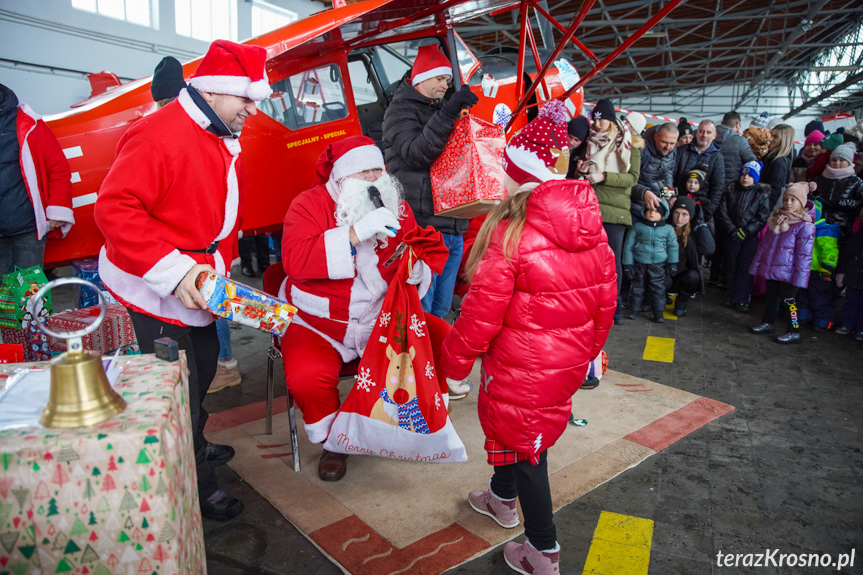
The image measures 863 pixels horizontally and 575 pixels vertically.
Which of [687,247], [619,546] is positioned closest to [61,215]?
[619,546]

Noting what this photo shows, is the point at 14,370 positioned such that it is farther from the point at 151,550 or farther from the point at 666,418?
the point at 666,418

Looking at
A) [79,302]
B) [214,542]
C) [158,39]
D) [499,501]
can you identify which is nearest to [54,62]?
[158,39]

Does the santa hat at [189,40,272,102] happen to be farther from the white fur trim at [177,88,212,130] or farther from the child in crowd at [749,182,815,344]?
the child in crowd at [749,182,815,344]

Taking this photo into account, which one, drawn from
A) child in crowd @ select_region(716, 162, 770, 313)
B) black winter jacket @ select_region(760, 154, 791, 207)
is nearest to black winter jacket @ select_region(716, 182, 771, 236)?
child in crowd @ select_region(716, 162, 770, 313)

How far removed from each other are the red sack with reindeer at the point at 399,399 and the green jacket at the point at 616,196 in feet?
10.0

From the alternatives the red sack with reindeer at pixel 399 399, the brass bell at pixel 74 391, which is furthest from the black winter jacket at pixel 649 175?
the brass bell at pixel 74 391

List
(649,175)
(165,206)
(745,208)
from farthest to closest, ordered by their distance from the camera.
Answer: (745,208)
(649,175)
(165,206)

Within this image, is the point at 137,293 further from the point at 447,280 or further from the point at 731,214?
the point at 731,214

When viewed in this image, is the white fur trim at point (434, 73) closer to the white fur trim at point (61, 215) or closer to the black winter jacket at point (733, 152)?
the white fur trim at point (61, 215)

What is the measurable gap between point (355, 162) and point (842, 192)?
5050 millimetres

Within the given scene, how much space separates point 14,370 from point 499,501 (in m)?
1.76

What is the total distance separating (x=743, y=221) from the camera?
589cm

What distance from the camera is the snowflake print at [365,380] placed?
7.98ft

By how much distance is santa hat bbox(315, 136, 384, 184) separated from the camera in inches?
106
